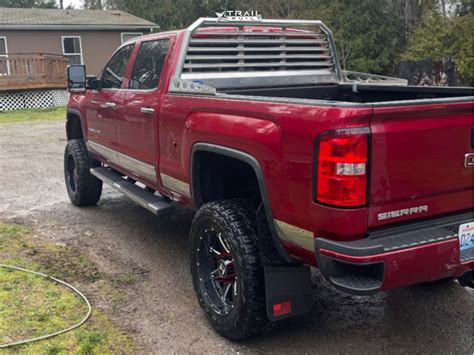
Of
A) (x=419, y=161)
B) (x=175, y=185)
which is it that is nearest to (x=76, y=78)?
(x=175, y=185)

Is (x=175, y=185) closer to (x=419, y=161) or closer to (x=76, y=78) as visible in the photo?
(x=419, y=161)

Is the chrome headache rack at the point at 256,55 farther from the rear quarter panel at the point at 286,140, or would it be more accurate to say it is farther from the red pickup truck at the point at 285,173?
the rear quarter panel at the point at 286,140

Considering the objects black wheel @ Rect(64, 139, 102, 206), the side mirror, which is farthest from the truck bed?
black wheel @ Rect(64, 139, 102, 206)

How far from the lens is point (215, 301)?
386 centimetres

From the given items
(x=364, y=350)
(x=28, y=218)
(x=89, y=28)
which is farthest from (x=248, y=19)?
(x=89, y=28)

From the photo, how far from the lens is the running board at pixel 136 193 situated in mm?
4734

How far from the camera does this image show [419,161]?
9.62ft

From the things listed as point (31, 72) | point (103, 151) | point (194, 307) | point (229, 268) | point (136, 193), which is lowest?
point (194, 307)

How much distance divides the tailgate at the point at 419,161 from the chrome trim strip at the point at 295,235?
0.36 metres

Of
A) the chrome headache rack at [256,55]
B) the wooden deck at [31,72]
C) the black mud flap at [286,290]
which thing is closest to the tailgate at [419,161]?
the black mud flap at [286,290]

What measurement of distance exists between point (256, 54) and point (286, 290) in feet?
8.52

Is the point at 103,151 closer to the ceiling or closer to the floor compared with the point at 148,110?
closer to the floor

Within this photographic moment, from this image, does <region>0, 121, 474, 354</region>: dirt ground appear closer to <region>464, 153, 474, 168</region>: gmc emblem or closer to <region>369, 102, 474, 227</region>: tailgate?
<region>369, 102, 474, 227</region>: tailgate

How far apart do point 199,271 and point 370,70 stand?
27680 mm
